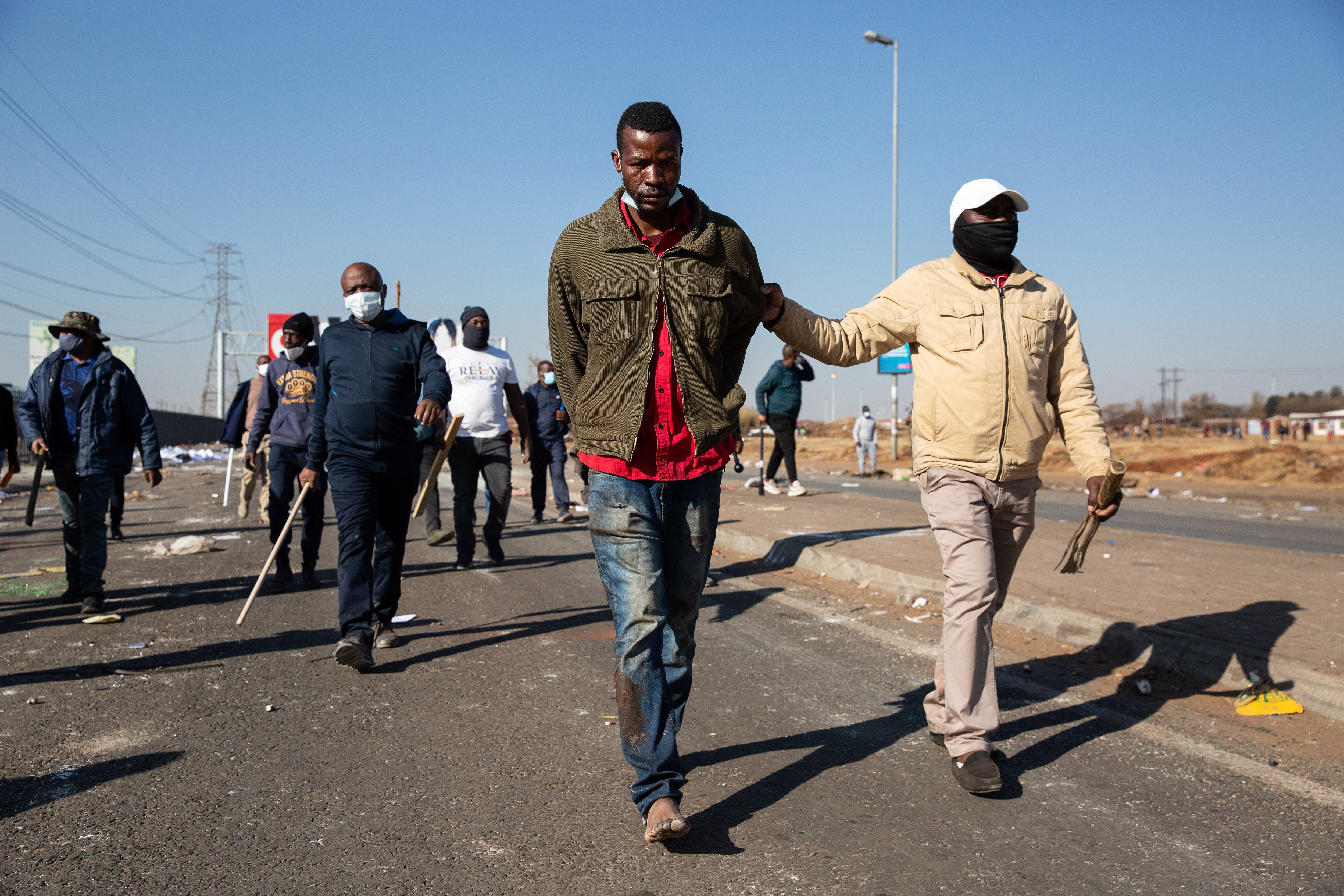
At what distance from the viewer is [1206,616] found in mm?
5711

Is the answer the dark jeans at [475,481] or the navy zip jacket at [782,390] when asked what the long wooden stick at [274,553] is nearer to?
the dark jeans at [475,481]

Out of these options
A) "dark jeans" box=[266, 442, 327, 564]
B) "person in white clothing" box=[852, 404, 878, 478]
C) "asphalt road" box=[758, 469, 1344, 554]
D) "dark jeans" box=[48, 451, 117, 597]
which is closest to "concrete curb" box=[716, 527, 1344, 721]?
"asphalt road" box=[758, 469, 1344, 554]

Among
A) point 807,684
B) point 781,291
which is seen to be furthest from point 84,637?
point 781,291

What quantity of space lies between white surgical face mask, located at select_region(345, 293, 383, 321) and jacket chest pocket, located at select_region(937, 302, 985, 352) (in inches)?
126

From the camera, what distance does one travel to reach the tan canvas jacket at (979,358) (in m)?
3.62

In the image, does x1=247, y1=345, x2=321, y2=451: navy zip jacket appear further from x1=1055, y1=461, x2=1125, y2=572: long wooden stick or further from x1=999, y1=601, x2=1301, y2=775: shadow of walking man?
x1=1055, y1=461, x2=1125, y2=572: long wooden stick

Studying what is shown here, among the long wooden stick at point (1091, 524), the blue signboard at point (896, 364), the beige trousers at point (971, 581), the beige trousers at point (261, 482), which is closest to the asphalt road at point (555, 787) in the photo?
the beige trousers at point (971, 581)

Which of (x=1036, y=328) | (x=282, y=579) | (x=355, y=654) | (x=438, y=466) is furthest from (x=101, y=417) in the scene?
(x=1036, y=328)

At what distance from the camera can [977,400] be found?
3.64 m

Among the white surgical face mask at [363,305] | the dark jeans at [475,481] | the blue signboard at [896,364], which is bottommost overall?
the dark jeans at [475,481]

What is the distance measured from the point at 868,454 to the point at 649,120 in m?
24.0

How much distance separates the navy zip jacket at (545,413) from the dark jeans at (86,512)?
18.2ft

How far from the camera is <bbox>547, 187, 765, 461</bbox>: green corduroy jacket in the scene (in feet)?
9.96

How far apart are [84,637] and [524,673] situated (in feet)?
9.77
